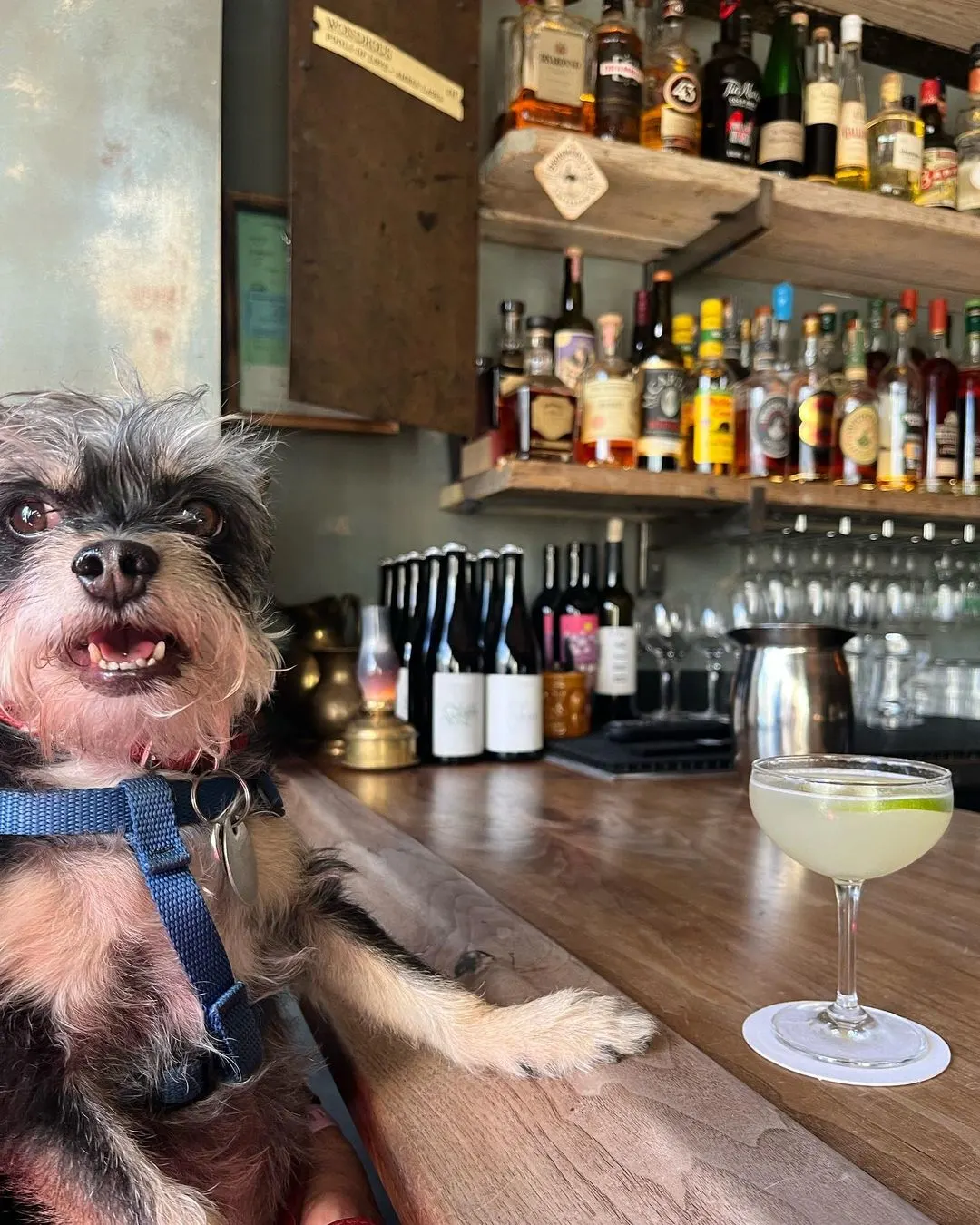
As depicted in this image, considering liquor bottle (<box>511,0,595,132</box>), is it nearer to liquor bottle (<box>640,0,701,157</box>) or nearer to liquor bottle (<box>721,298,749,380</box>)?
liquor bottle (<box>640,0,701,157</box>)

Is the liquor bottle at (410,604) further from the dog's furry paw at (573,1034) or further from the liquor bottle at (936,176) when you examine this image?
the liquor bottle at (936,176)

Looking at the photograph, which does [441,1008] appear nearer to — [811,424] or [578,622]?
[578,622]

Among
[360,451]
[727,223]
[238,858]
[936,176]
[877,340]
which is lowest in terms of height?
[238,858]

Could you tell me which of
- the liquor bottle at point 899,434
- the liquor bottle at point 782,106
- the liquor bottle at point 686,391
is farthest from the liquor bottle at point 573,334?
the liquor bottle at point 899,434

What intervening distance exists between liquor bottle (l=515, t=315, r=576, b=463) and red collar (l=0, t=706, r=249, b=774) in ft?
3.61

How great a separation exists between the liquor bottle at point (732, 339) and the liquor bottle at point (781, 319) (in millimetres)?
79

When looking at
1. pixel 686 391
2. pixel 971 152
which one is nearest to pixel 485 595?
pixel 686 391

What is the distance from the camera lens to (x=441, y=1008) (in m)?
0.59

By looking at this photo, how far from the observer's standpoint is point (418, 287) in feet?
5.19

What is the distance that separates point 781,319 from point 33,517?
1.59m

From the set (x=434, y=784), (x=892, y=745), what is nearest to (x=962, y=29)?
(x=892, y=745)

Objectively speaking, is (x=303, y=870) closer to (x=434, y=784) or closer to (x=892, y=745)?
(x=434, y=784)

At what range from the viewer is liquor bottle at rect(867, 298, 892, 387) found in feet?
6.82

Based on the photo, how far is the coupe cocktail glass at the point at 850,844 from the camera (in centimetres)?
52
